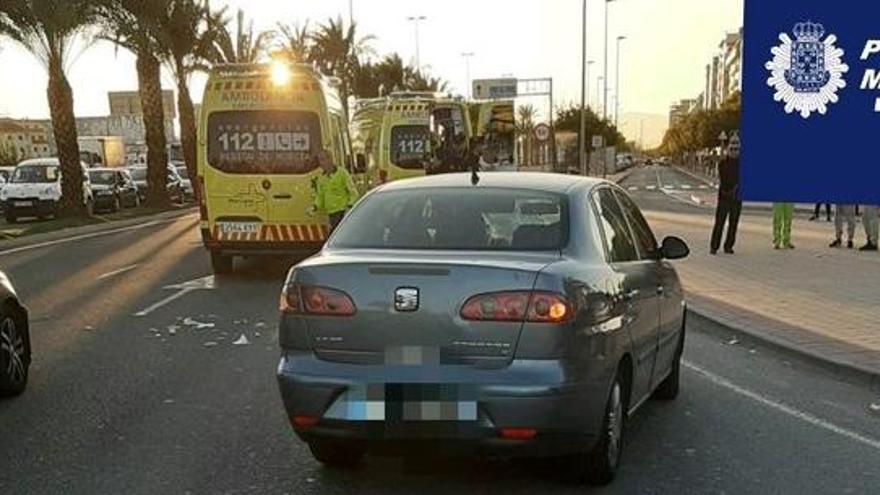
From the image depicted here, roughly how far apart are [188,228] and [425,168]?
254 inches

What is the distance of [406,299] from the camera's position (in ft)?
15.4

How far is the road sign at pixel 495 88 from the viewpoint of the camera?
69.9 metres

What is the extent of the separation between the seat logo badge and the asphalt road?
106 centimetres

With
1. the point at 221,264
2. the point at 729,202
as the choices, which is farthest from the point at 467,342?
the point at 729,202

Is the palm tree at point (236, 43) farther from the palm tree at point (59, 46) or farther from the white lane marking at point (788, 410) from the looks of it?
the white lane marking at point (788, 410)

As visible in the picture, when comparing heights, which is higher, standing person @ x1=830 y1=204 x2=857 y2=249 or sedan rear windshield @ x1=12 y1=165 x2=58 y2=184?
sedan rear windshield @ x1=12 y1=165 x2=58 y2=184

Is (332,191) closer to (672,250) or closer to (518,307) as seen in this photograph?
(672,250)

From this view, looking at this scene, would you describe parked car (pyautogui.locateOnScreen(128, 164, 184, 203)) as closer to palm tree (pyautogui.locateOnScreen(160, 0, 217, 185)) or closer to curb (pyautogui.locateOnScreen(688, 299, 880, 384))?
palm tree (pyautogui.locateOnScreen(160, 0, 217, 185))

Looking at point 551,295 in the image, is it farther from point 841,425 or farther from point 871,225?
point 871,225

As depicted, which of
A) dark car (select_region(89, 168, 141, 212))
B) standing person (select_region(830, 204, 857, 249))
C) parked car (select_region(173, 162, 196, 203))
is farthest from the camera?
parked car (select_region(173, 162, 196, 203))

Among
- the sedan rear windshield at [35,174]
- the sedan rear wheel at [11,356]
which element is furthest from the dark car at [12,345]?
the sedan rear windshield at [35,174]

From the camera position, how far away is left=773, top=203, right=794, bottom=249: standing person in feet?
55.7

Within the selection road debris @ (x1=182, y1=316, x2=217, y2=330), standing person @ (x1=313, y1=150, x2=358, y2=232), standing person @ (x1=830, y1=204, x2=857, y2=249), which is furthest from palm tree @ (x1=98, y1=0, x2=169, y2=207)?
standing person @ (x1=830, y1=204, x2=857, y2=249)

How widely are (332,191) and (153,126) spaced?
21601 millimetres
